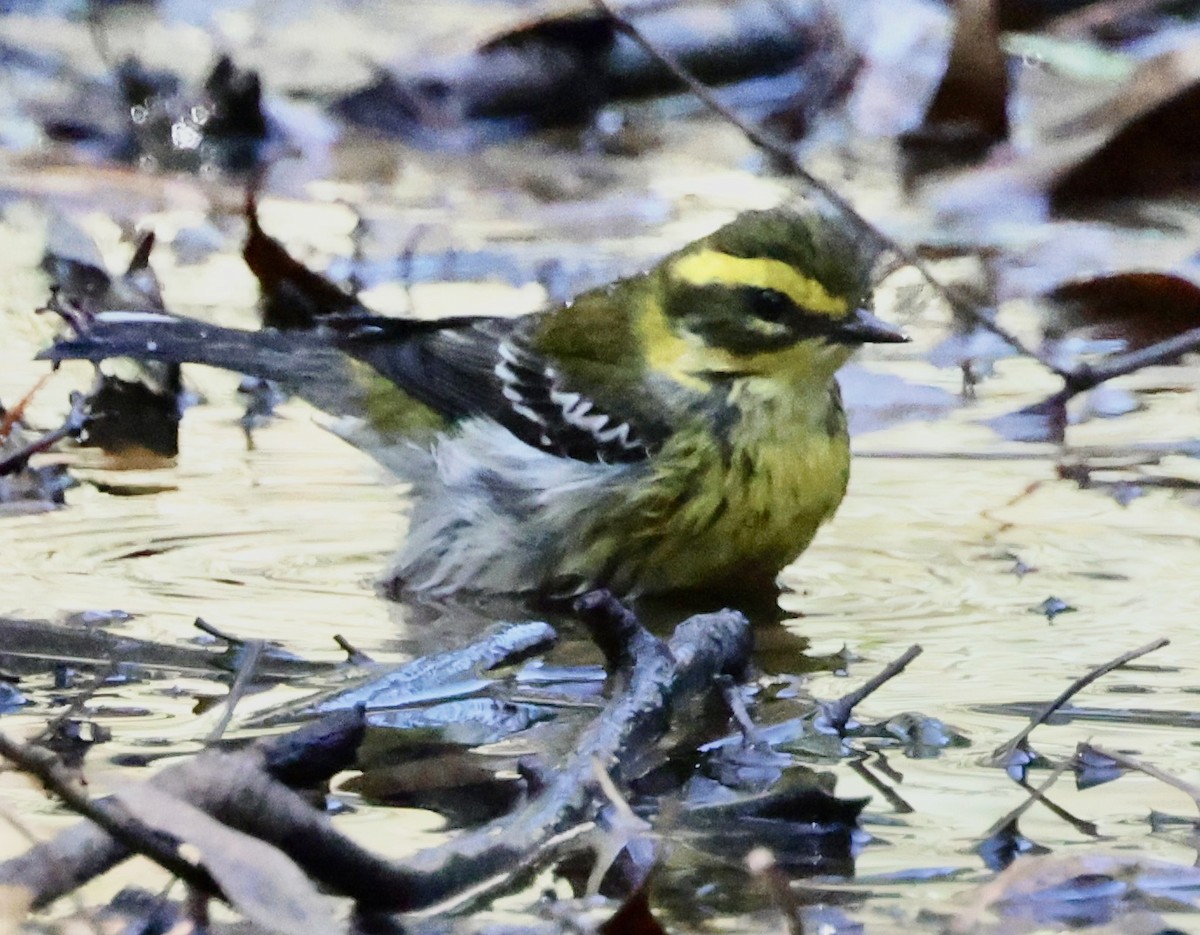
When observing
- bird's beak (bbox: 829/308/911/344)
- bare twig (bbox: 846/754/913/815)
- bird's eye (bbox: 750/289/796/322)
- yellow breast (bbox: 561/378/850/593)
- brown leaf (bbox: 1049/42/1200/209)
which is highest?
brown leaf (bbox: 1049/42/1200/209)

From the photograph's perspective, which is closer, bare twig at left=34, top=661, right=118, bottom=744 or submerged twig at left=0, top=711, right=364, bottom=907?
submerged twig at left=0, top=711, right=364, bottom=907

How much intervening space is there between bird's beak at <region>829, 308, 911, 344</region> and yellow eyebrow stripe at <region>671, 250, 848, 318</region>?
31mm

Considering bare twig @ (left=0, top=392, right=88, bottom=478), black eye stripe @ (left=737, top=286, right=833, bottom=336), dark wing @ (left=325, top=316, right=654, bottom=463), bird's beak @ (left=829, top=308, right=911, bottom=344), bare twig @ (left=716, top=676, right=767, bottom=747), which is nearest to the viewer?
bare twig @ (left=716, top=676, right=767, bottom=747)

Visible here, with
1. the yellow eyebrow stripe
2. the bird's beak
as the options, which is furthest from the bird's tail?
the bird's beak

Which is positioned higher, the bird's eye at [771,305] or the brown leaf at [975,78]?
the brown leaf at [975,78]

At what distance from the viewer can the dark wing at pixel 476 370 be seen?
17.2 ft

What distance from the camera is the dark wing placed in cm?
525

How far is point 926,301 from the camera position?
7.26m

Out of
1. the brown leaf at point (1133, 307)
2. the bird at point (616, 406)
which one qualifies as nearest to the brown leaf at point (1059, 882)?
the bird at point (616, 406)

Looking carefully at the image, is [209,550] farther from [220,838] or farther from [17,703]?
[220,838]

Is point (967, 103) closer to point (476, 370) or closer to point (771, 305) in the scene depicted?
point (476, 370)

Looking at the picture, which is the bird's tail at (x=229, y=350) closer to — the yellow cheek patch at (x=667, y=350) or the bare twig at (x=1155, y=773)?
the yellow cheek patch at (x=667, y=350)

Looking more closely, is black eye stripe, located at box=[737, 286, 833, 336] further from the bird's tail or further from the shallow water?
the bird's tail

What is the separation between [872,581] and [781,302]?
810 mm
